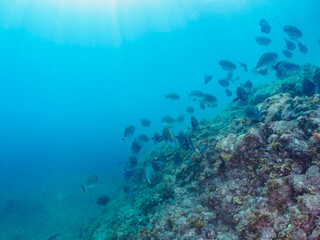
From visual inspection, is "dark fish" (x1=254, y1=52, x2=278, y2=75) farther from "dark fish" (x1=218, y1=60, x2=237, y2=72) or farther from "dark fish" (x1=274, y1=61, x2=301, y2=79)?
"dark fish" (x1=218, y1=60, x2=237, y2=72)

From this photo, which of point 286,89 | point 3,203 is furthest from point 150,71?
point 286,89

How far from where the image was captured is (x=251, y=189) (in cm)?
336

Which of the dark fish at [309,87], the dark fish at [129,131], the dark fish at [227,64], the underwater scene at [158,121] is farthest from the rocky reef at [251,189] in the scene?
the dark fish at [129,131]

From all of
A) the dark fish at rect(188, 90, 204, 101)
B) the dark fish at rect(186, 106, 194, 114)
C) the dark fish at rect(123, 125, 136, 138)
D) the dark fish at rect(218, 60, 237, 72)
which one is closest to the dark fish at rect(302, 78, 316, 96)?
the dark fish at rect(188, 90, 204, 101)

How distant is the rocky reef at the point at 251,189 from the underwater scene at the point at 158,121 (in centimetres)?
2

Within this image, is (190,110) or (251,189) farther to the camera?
(190,110)

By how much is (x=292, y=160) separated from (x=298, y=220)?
1012 millimetres

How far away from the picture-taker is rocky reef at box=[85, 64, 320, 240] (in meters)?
2.53

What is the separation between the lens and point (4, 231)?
44.7 feet

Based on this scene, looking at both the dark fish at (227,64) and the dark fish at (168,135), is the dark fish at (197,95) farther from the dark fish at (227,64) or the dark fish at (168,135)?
the dark fish at (168,135)

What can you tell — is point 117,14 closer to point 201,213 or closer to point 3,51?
point 3,51

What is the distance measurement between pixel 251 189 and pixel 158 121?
198 ft

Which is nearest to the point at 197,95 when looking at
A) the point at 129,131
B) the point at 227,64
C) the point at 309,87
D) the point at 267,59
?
the point at 227,64

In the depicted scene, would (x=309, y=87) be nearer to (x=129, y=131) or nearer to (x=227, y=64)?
(x=227, y=64)
